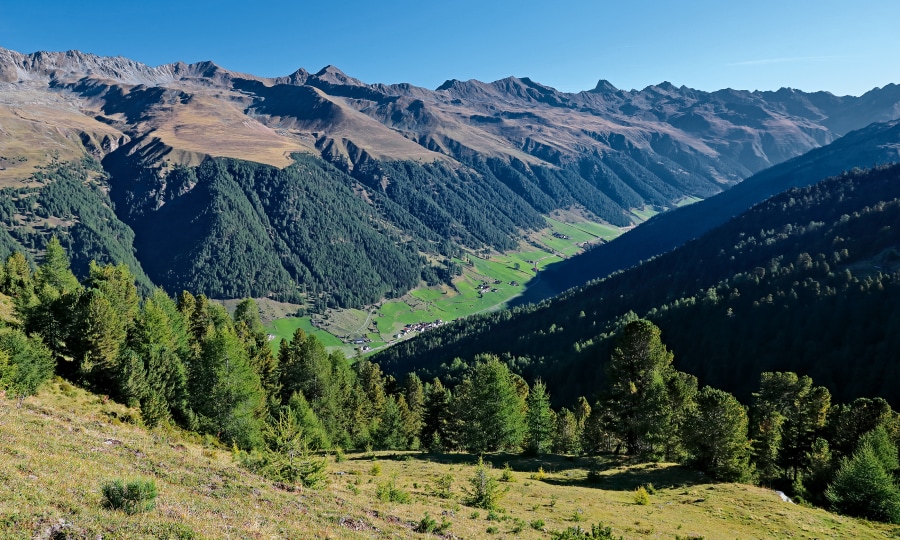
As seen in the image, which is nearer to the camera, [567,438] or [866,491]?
[866,491]

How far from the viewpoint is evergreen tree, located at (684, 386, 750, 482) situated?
5116cm

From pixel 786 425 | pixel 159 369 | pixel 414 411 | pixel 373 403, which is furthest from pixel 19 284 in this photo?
pixel 786 425

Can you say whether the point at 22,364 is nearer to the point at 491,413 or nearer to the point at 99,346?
the point at 99,346

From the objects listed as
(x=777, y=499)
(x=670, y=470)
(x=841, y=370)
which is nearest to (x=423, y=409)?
(x=670, y=470)

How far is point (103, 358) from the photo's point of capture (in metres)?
53.9

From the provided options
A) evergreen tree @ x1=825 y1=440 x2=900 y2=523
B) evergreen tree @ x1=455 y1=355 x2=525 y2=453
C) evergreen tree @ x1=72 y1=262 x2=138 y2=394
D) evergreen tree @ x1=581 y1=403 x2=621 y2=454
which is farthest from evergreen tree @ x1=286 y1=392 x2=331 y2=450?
evergreen tree @ x1=825 y1=440 x2=900 y2=523

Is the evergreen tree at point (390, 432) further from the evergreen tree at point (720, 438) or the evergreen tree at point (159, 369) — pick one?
the evergreen tree at point (720, 438)

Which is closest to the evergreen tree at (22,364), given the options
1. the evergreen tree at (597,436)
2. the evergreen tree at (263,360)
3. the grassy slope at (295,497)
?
the grassy slope at (295,497)

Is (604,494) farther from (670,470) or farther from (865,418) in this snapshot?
(865,418)

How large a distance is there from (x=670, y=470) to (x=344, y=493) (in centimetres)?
3842

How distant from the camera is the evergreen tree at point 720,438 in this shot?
2014 inches

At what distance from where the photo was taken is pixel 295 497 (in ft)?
96.5

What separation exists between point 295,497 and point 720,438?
45.6 m

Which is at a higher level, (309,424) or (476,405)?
(476,405)
